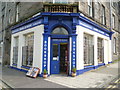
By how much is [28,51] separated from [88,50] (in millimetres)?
5804

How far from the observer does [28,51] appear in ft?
32.9

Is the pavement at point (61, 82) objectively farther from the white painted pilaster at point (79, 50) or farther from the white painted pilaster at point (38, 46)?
the white painted pilaster at point (38, 46)

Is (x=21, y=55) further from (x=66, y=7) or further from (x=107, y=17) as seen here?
(x=107, y=17)

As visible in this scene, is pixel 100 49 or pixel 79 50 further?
pixel 100 49

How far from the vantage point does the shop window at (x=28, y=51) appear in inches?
379

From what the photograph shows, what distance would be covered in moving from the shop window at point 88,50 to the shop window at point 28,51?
16.3 feet

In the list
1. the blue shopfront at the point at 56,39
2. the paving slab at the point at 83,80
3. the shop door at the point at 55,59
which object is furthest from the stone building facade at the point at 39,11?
the paving slab at the point at 83,80

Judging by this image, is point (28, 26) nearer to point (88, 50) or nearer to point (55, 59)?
point (55, 59)

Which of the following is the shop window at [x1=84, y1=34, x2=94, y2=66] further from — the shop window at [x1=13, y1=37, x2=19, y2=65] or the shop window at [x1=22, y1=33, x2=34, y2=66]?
the shop window at [x1=13, y1=37, x2=19, y2=65]

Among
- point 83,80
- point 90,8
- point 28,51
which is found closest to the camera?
point 83,80

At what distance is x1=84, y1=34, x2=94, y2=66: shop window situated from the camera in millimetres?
9541

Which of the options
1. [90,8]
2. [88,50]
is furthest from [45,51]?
[90,8]

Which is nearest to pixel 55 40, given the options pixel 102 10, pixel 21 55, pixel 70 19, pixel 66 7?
pixel 70 19

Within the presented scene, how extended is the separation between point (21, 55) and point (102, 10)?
11.5 metres
